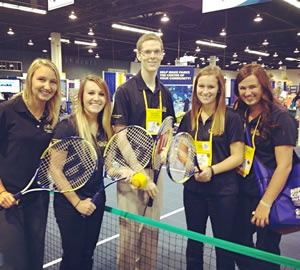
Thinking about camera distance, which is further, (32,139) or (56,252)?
(56,252)

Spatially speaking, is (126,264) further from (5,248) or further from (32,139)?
(32,139)

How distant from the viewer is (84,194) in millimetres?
1959

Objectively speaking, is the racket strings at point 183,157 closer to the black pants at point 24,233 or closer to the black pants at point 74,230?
the black pants at point 74,230

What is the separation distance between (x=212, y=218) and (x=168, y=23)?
12.4 metres

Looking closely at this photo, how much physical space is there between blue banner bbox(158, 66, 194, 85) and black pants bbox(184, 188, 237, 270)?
648 cm

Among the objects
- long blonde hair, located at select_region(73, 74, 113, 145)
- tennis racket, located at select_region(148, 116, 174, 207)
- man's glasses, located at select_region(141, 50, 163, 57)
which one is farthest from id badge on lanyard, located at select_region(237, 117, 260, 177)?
long blonde hair, located at select_region(73, 74, 113, 145)

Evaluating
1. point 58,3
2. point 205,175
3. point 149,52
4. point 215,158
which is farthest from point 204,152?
point 58,3

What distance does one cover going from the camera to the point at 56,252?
125 inches

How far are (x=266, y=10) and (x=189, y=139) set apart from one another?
10679 millimetres

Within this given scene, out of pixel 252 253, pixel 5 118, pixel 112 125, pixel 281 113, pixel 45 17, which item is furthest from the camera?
pixel 45 17

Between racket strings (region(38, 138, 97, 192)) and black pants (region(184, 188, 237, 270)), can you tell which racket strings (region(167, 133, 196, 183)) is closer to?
black pants (region(184, 188, 237, 270))

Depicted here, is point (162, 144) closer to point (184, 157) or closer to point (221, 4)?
point (184, 157)

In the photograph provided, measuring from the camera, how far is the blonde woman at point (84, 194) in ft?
6.28

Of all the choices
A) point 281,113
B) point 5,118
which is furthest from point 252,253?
point 5,118
